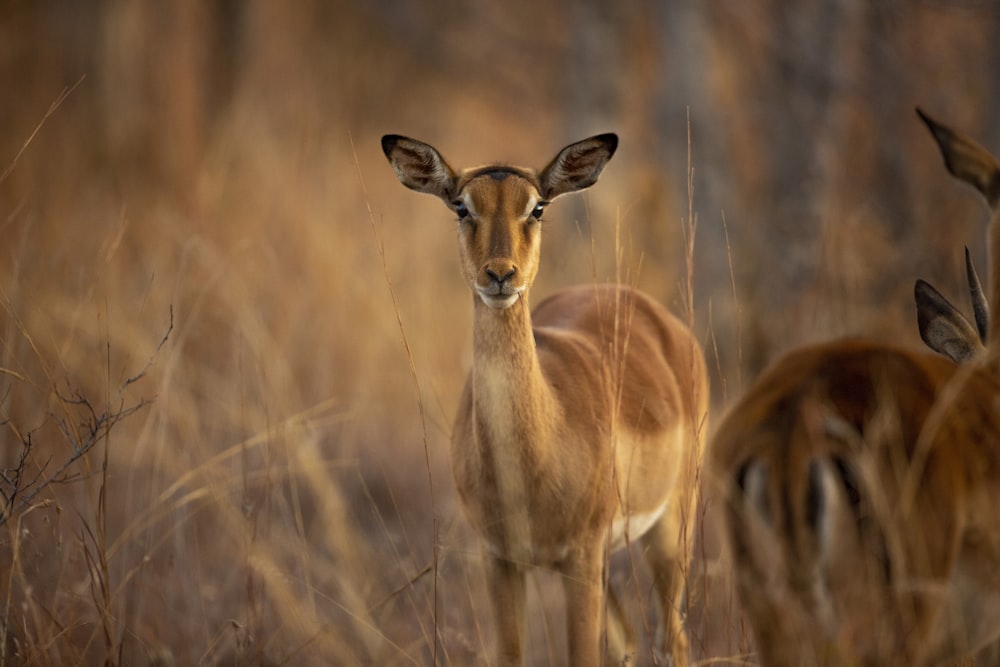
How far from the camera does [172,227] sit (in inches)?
355

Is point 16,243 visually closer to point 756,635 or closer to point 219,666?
point 219,666

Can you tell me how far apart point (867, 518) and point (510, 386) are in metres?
1.49

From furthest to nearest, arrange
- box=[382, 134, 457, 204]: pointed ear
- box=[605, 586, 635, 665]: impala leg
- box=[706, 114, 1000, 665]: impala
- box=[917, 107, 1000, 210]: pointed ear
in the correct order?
box=[605, 586, 635, 665]: impala leg, box=[382, 134, 457, 204]: pointed ear, box=[917, 107, 1000, 210]: pointed ear, box=[706, 114, 1000, 665]: impala

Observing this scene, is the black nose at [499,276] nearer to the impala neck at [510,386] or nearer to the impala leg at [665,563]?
the impala neck at [510,386]

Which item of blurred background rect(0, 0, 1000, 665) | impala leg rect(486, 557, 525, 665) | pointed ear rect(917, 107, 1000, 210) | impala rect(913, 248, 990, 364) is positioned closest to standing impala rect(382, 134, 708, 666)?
impala leg rect(486, 557, 525, 665)

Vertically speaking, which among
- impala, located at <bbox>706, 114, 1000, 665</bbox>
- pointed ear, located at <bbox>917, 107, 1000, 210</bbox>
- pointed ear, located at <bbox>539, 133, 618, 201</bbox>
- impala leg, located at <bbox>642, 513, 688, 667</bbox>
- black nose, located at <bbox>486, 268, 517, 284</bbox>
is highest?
pointed ear, located at <bbox>539, 133, 618, 201</bbox>

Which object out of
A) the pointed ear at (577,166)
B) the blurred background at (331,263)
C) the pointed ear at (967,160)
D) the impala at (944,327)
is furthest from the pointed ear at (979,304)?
the pointed ear at (577,166)

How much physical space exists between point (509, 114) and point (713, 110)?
8859mm

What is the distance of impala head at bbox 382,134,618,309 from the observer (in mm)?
3830

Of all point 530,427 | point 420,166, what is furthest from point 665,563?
point 420,166

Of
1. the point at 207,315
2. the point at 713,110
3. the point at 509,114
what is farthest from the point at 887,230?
the point at 509,114

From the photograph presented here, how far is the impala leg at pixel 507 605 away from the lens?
3881 mm

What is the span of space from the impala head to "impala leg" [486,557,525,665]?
872mm

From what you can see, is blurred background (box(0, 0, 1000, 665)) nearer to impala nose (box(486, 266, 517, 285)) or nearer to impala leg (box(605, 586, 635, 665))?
impala leg (box(605, 586, 635, 665))
